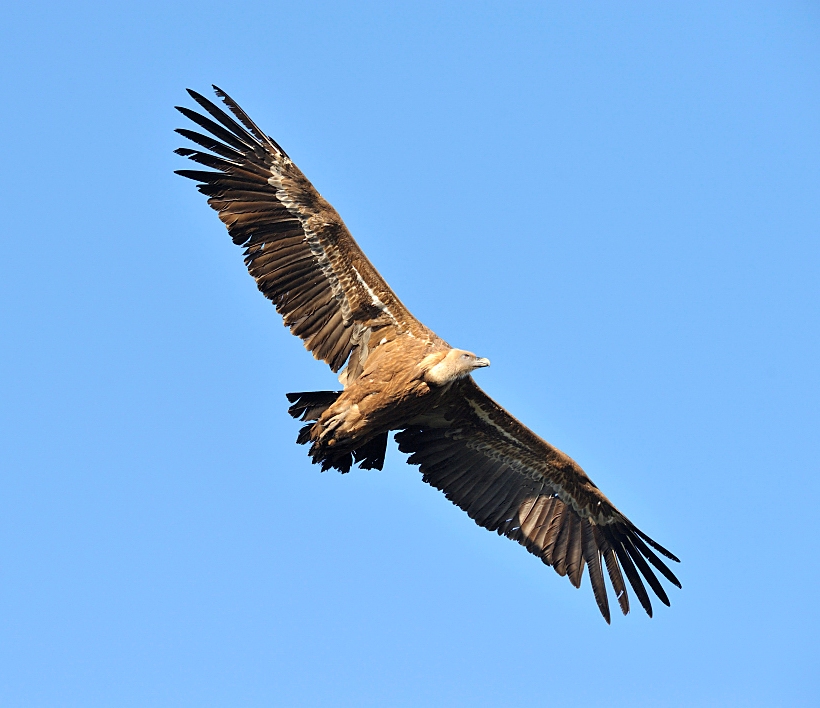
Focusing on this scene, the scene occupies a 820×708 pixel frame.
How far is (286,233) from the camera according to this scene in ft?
48.5

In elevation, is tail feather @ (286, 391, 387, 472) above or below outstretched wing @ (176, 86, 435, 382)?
below

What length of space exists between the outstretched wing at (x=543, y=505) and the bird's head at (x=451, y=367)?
1.94 m

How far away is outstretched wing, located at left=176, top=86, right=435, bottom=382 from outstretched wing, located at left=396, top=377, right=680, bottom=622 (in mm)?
2228

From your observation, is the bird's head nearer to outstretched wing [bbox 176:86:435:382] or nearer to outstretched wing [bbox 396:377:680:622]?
outstretched wing [bbox 176:86:435:382]

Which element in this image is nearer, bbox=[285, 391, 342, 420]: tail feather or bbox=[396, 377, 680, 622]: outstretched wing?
bbox=[285, 391, 342, 420]: tail feather

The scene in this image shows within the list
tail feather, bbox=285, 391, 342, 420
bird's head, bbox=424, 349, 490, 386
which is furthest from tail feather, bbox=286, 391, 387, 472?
bird's head, bbox=424, 349, 490, 386

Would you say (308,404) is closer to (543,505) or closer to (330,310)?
(330,310)

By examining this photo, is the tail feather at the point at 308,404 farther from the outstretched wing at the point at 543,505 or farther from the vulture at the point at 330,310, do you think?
the outstretched wing at the point at 543,505

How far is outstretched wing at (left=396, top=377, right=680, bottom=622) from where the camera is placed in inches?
647

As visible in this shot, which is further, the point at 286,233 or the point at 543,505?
the point at 543,505

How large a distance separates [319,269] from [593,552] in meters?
5.60

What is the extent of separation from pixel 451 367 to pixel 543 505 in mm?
3326

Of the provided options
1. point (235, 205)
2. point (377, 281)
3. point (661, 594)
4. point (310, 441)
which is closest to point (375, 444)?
point (310, 441)

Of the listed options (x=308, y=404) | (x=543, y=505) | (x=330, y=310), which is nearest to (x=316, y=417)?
(x=308, y=404)
